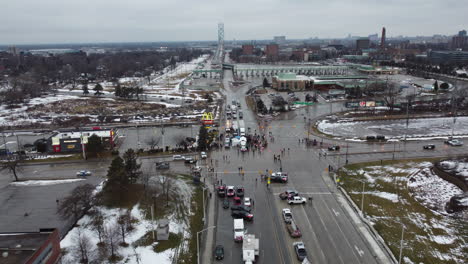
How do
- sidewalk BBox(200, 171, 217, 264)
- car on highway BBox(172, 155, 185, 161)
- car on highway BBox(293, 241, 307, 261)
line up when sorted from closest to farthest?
car on highway BBox(293, 241, 307, 261) → sidewalk BBox(200, 171, 217, 264) → car on highway BBox(172, 155, 185, 161)

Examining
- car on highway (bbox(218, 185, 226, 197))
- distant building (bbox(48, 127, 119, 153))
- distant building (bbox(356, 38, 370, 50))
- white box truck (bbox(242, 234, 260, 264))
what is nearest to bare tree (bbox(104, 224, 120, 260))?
white box truck (bbox(242, 234, 260, 264))

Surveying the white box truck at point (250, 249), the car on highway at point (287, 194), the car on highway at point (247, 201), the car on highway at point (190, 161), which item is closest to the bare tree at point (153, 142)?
the car on highway at point (190, 161)

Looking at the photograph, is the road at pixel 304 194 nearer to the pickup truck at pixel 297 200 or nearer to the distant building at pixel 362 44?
the pickup truck at pixel 297 200

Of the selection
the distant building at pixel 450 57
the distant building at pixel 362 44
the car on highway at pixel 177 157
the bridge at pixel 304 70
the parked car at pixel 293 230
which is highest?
the distant building at pixel 362 44

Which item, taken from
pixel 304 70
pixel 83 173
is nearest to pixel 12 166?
pixel 83 173

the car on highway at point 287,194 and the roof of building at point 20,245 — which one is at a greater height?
the roof of building at point 20,245

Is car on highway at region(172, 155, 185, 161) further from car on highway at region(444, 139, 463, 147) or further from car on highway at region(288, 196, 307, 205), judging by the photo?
car on highway at region(444, 139, 463, 147)
